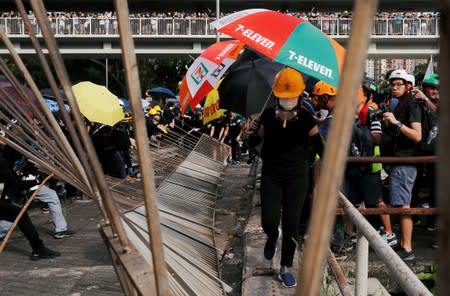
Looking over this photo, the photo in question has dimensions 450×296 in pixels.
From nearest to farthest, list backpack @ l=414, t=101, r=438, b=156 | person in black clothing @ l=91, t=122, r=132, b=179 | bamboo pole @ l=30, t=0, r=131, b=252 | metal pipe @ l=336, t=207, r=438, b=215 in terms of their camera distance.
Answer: bamboo pole @ l=30, t=0, r=131, b=252
metal pipe @ l=336, t=207, r=438, b=215
backpack @ l=414, t=101, r=438, b=156
person in black clothing @ l=91, t=122, r=132, b=179

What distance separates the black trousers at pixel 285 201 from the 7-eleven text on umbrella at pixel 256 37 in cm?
98

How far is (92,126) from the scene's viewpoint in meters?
11.5

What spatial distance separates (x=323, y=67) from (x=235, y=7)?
46.8 meters

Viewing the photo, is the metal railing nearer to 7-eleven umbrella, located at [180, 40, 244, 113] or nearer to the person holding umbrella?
the person holding umbrella

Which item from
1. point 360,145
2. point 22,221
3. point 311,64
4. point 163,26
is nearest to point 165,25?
point 163,26

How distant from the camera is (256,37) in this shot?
4832mm

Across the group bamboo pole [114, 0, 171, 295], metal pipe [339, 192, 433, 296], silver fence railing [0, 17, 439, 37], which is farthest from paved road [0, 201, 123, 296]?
silver fence railing [0, 17, 439, 37]

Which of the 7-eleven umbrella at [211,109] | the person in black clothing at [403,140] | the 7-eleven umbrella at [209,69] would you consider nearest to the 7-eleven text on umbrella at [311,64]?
the person in black clothing at [403,140]

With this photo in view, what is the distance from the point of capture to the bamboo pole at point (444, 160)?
52 centimetres

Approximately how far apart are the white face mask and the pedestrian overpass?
34447mm

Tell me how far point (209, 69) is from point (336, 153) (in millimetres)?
6332

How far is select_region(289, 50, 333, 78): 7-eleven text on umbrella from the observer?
14.2 feet

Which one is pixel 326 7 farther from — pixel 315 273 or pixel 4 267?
pixel 315 273

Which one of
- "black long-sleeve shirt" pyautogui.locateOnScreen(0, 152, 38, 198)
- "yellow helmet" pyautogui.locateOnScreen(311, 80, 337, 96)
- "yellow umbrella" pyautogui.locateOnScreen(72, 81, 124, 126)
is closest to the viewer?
"yellow helmet" pyautogui.locateOnScreen(311, 80, 337, 96)
